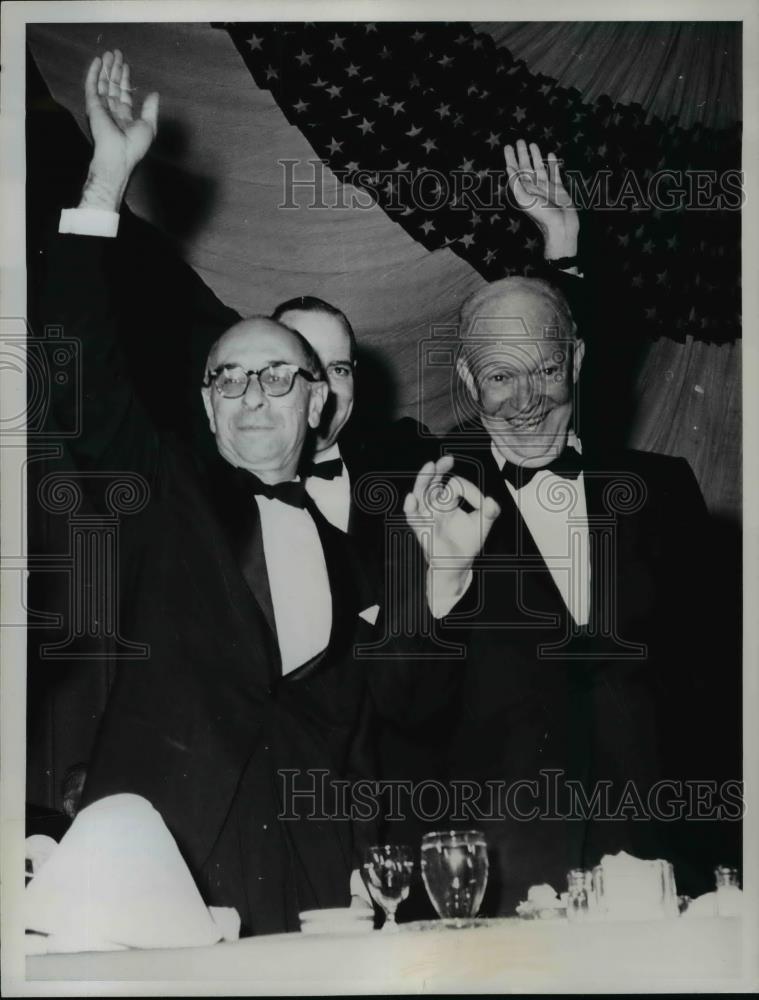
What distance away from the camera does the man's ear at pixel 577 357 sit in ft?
9.67

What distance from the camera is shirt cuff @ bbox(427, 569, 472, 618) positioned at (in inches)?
114

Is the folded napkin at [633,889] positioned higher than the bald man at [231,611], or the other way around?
the bald man at [231,611]

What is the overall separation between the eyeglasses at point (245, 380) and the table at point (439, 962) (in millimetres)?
1220

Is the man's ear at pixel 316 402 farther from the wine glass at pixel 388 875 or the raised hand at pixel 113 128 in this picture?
the wine glass at pixel 388 875

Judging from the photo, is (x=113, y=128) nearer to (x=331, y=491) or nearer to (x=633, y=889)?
(x=331, y=491)

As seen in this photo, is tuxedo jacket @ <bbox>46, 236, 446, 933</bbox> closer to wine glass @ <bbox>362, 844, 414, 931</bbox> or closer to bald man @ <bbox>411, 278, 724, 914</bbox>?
wine glass @ <bbox>362, 844, 414, 931</bbox>

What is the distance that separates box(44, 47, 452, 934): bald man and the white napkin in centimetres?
4

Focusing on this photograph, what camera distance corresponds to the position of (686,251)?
2982mm

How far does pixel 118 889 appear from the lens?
288 centimetres

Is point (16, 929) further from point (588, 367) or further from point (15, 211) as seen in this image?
point (588, 367)

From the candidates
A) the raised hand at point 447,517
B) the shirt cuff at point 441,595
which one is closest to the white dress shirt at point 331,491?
the raised hand at point 447,517

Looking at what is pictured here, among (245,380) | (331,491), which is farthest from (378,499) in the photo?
(245,380)

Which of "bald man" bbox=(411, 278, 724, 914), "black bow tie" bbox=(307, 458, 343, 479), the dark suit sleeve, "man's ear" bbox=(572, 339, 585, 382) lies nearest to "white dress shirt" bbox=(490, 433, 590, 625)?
"bald man" bbox=(411, 278, 724, 914)
